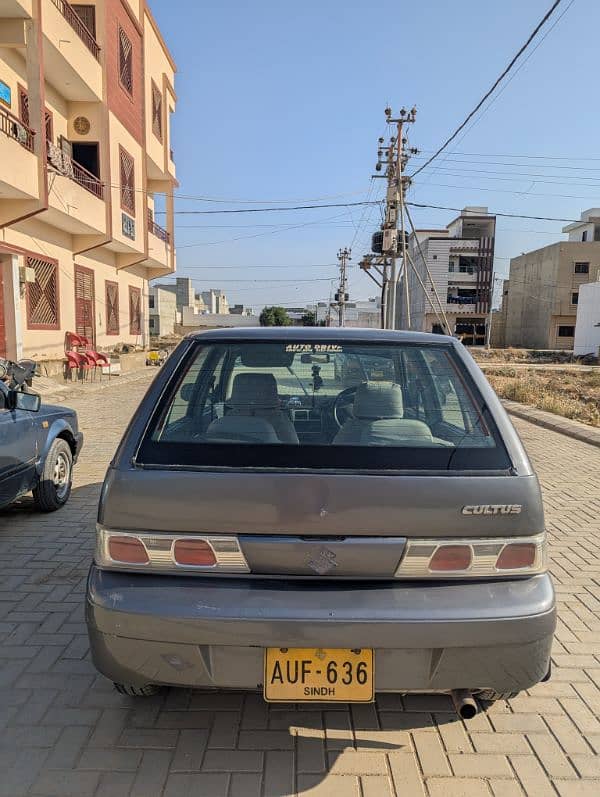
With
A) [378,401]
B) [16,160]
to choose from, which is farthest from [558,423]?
[16,160]

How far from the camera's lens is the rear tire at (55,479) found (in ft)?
16.1

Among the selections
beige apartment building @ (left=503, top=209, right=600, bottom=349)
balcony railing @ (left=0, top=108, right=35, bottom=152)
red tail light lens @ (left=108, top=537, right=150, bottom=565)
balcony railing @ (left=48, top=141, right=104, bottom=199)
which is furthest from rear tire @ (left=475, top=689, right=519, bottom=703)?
beige apartment building @ (left=503, top=209, right=600, bottom=349)

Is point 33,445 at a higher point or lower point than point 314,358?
lower

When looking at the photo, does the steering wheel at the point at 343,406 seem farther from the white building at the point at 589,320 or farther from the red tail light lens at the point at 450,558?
the white building at the point at 589,320

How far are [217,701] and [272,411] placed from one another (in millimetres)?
1278

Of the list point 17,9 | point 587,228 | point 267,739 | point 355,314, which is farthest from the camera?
point 355,314

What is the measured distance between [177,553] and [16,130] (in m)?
13.4

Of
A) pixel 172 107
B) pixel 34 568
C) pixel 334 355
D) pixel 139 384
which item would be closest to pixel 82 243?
pixel 139 384

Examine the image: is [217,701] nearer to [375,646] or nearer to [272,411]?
[375,646]

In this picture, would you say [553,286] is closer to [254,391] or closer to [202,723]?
[254,391]

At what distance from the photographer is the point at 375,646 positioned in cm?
189

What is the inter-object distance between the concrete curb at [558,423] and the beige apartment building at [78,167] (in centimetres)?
1158

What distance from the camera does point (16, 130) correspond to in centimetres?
1233

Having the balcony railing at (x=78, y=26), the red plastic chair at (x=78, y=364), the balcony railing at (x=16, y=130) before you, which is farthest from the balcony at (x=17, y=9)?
the red plastic chair at (x=78, y=364)
